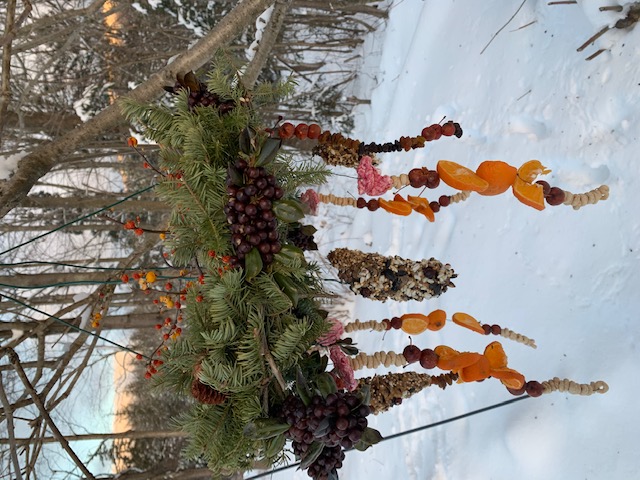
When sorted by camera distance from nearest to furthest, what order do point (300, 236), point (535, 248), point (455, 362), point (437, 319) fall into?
point (300, 236), point (455, 362), point (437, 319), point (535, 248)

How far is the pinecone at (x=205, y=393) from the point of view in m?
0.98

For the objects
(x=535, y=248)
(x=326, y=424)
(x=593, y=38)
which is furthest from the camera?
(x=535, y=248)

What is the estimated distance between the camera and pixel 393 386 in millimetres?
1399

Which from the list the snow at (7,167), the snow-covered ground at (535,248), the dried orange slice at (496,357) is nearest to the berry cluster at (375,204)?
the dried orange slice at (496,357)

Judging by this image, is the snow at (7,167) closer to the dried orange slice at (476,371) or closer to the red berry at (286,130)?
the red berry at (286,130)

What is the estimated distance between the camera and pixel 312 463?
1.01m

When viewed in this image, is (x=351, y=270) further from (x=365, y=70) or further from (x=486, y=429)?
(x=365, y=70)

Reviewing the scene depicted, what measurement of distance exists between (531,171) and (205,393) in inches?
39.7

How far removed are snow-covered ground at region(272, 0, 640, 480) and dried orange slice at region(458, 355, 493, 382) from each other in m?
0.43

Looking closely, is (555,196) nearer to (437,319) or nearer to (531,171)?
(531,171)

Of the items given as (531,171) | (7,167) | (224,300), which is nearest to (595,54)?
(531,171)

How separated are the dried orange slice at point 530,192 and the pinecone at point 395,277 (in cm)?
31

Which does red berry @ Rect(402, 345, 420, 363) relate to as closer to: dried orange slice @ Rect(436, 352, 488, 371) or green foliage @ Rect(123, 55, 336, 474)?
dried orange slice @ Rect(436, 352, 488, 371)

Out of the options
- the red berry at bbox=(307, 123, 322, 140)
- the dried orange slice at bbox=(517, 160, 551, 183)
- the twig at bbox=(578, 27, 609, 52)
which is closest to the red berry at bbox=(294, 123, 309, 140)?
the red berry at bbox=(307, 123, 322, 140)
